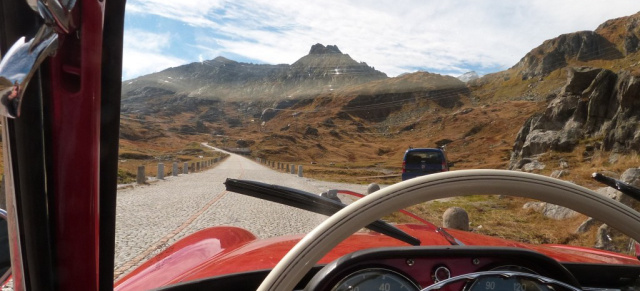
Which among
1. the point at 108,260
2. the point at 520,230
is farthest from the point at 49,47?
the point at 520,230

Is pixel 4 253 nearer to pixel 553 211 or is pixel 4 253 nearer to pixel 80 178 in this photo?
pixel 80 178

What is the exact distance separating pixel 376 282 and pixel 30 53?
3.22 ft

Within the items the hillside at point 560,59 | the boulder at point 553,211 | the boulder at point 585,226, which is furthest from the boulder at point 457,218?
the hillside at point 560,59

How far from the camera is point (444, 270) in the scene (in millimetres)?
1392

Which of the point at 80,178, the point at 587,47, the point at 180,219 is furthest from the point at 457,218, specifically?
the point at 587,47

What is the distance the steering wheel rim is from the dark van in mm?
14739

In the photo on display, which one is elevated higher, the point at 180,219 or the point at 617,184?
the point at 617,184

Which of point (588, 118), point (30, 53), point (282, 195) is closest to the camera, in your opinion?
point (30, 53)

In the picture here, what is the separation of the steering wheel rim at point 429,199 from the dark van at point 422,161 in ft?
48.4

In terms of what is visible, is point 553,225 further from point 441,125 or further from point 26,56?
point 441,125

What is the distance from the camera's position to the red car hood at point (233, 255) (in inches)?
75.5

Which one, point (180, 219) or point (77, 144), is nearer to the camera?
point (77, 144)

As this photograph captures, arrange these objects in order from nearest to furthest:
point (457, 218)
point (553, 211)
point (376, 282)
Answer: point (376, 282) → point (457, 218) → point (553, 211)

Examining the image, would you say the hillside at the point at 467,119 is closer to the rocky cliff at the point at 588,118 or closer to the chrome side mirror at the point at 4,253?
the rocky cliff at the point at 588,118
